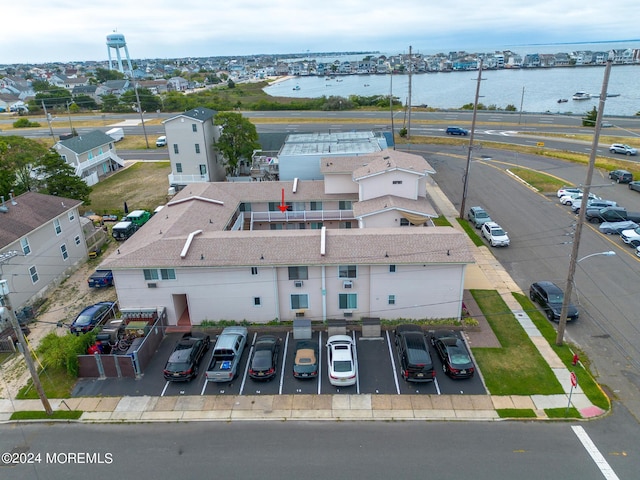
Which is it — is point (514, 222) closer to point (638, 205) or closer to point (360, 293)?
point (638, 205)

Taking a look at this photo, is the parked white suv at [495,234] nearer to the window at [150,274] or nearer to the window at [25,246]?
the window at [150,274]

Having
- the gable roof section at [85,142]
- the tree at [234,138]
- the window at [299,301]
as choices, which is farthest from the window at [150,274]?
the gable roof section at [85,142]

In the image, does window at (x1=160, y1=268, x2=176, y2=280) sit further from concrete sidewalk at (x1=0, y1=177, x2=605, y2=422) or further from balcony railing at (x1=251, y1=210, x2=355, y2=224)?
balcony railing at (x1=251, y1=210, x2=355, y2=224)

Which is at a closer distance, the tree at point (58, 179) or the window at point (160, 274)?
the window at point (160, 274)

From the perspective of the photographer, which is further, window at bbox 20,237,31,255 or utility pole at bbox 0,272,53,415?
window at bbox 20,237,31,255

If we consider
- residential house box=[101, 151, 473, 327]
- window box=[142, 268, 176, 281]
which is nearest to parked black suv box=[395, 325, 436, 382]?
residential house box=[101, 151, 473, 327]
